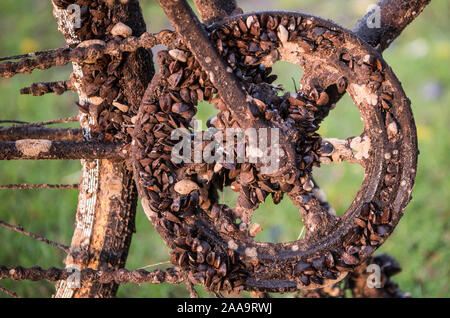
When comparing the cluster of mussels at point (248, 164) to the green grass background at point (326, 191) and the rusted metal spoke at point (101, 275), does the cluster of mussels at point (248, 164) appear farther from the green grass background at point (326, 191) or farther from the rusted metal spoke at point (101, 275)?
the green grass background at point (326, 191)

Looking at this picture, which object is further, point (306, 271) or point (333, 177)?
point (333, 177)

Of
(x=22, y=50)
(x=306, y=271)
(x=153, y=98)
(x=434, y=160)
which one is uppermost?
(x=22, y=50)

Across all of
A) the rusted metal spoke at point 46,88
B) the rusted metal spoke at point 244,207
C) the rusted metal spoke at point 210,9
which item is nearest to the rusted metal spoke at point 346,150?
the rusted metal spoke at point 244,207

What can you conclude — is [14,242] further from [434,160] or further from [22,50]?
[434,160]

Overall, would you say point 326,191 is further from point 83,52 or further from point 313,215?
point 83,52

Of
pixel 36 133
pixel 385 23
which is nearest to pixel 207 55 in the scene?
pixel 385 23

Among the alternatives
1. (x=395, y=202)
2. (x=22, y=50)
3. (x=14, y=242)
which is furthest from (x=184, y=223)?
(x=22, y=50)
